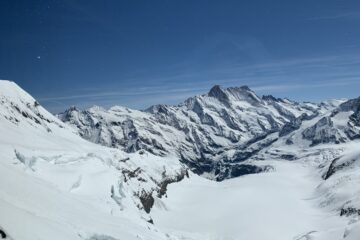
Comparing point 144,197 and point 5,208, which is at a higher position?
point 5,208

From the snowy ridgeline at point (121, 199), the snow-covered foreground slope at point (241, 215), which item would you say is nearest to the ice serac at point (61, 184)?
the snowy ridgeline at point (121, 199)

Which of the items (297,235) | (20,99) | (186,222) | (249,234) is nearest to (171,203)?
(186,222)

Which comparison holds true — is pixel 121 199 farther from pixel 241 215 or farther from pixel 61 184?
pixel 241 215

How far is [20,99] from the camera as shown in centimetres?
8962

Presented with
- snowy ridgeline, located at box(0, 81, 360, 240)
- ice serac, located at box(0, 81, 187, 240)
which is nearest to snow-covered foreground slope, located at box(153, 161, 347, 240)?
snowy ridgeline, located at box(0, 81, 360, 240)

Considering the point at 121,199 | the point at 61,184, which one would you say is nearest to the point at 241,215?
the point at 121,199

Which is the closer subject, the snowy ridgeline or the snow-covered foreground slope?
the snowy ridgeline

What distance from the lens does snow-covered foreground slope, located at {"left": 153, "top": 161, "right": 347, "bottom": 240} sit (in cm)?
6712

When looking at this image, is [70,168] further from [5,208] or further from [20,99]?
[20,99]

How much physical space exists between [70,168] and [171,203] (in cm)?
3606

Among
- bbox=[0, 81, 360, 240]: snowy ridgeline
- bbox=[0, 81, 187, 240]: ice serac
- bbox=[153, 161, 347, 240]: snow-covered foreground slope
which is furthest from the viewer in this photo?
bbox=[153, 161, 347, 240]: snow-covered foreground slope

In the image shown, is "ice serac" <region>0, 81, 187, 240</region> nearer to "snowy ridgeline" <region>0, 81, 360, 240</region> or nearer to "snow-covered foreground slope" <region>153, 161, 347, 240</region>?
"snowy ridgeline" <region>0, 81, 360, 240</region>

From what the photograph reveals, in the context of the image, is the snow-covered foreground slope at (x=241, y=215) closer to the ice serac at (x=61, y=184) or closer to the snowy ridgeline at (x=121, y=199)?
the snowy ridgeline at (x=121, y=199)

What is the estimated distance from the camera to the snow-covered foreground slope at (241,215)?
6712 centimetres
